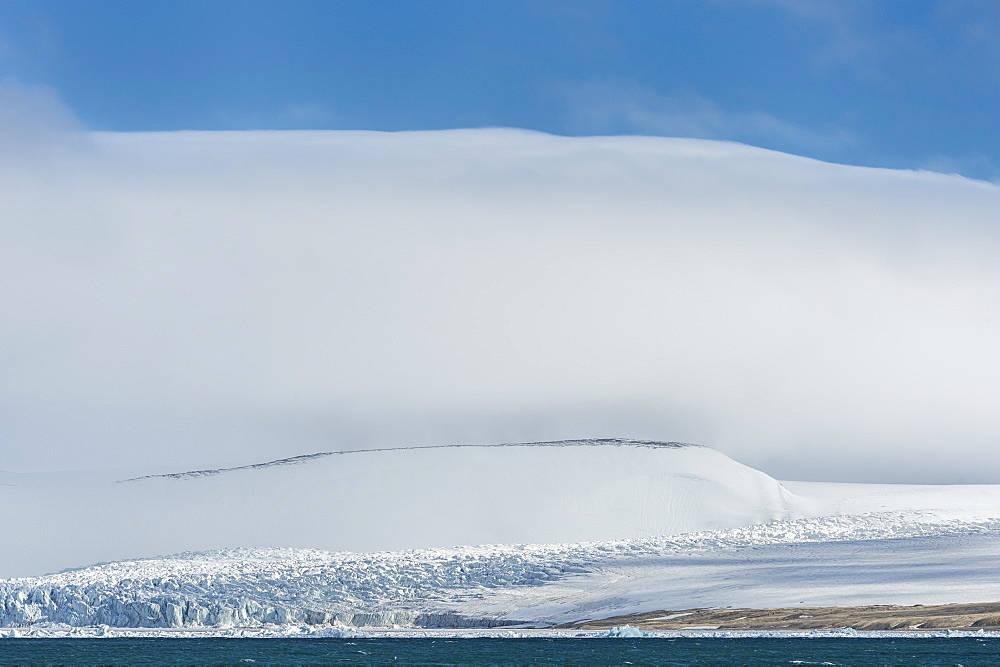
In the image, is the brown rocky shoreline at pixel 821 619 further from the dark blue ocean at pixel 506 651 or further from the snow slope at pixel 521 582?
the dark blue ocean at pixel 506 651

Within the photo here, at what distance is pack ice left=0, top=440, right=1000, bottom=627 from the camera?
2968 inches

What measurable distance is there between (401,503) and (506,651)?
6306cm

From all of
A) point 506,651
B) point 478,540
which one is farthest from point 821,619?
point 478,540

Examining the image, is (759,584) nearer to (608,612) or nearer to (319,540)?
(608,612)

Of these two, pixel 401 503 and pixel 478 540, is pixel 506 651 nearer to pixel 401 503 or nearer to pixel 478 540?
pixel 478 540

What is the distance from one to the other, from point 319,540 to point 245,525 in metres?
9.47

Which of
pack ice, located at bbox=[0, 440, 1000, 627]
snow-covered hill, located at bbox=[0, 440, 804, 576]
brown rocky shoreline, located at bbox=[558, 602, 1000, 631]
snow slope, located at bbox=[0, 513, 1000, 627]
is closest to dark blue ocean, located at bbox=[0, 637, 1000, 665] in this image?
brown rocky shoreline, located at bbox=[558, 602, 1000, 631]

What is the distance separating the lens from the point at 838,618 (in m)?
68.0

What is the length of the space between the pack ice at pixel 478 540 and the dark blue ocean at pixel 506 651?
7.24 meters

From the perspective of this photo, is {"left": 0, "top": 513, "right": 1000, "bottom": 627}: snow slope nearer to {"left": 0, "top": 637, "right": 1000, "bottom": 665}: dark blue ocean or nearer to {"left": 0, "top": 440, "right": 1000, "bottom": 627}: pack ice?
{"left": 0, "top": 440, "right": 1000, "bottom": 627}: pack ice

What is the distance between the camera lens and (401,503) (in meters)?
120

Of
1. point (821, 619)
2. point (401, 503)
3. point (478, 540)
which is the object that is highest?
point (401, 503)

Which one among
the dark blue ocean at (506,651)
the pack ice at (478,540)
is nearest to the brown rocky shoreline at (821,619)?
the pack ice at (478,540)

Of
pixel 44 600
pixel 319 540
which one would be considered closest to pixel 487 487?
pixel 319 540
